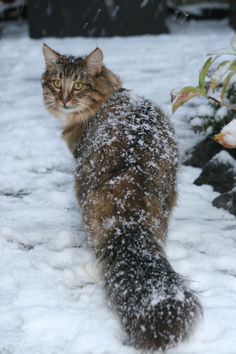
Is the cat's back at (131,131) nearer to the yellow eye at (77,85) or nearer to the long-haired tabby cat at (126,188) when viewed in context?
the long-haired tabby cat at (126,188)

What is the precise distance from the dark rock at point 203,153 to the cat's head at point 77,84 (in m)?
1.25

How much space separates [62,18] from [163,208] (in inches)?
306

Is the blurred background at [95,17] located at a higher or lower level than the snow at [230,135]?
lower

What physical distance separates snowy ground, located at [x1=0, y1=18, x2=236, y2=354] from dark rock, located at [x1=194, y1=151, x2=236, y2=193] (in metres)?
0.08

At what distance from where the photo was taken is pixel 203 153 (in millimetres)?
5332

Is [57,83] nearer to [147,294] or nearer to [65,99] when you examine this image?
[65,99]

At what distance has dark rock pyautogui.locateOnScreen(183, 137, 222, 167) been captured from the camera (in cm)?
529

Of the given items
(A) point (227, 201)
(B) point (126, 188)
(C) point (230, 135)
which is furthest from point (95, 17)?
(B) point (126, 188)

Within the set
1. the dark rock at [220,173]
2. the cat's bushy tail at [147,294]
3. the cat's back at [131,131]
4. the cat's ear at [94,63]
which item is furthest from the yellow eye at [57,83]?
the cat's bushy tail at [147,294]

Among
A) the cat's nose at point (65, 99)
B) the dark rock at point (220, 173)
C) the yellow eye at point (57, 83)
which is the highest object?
the yellow eye at point (57, 83)

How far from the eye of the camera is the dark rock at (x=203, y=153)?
17.4 feet

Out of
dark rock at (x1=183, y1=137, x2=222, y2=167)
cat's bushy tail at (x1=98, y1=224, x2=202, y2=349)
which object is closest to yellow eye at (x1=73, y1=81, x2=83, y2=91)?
dark rock at (x1=183, y1=137, x2=222, y2=167)

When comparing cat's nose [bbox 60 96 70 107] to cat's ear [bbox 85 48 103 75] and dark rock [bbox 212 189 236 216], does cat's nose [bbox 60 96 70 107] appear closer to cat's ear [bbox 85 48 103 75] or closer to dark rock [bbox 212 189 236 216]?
cat's ear [bbox 85 48 103 75]

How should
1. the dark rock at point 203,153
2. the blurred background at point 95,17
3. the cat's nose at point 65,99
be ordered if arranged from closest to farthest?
the cat's nose at point 65,99, the dark rock at point 203,153, the blurred background at point 95,17
